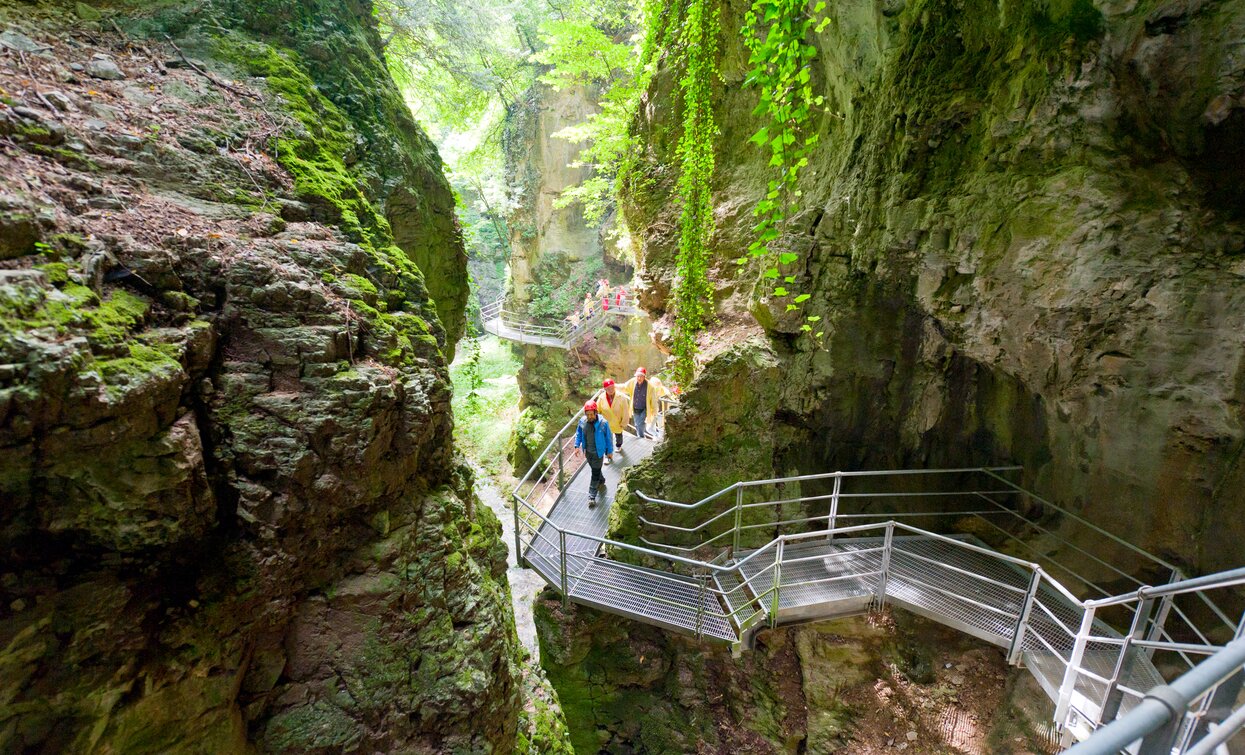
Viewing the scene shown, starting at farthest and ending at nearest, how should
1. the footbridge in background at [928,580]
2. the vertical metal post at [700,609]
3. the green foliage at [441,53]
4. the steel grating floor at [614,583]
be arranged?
the green foliage at [441,53]
the steel grating floor at [614,583]
the vertical metal post at [700,609]
the footbridge in background at [928,580]

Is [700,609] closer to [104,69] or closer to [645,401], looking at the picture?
[645,401]

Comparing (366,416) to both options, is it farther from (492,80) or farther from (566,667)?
(492,80)

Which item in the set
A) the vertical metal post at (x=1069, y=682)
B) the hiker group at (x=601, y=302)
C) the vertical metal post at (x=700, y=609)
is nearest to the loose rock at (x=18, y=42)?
the vertical metal post at (x=700, y=609)

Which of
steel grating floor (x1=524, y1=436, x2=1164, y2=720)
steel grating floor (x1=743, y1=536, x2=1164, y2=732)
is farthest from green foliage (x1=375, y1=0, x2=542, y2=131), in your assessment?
steel grating floor (x1=743, y1=536, x2=1164, y2=732)

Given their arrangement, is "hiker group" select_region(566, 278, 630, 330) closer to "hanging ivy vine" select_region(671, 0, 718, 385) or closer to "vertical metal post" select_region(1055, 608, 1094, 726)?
"hanging ivy vine" select_region(671, 0, 718, 385)

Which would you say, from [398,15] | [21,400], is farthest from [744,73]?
[21,400]

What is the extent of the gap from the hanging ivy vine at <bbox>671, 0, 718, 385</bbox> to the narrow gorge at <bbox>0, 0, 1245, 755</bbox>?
2.8 inches

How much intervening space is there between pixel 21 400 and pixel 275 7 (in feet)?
15.0

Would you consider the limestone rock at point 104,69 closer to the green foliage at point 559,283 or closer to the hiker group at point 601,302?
the hiker group at point 601,302

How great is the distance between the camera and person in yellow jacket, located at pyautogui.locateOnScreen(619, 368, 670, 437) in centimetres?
845

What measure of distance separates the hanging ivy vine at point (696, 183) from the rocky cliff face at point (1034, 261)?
2.95ft

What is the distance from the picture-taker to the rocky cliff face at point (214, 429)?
2.09 m

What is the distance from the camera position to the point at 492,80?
41.6ft

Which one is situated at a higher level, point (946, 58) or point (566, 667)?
point (946, 58)
